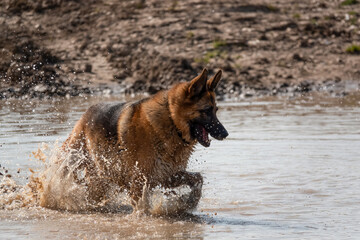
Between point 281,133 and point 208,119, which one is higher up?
point 208,119

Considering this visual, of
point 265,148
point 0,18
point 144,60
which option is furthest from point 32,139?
point 0,18

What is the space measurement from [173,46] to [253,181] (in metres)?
11.2

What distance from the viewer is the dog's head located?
7.15 m

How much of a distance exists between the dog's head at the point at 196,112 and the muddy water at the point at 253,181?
0.55m

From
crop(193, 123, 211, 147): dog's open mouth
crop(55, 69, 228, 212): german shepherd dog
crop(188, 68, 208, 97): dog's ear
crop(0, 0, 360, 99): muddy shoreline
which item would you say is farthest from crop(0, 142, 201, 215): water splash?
crop(0, 0, 360, 99): muddy shoreline

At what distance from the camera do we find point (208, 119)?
7.18m

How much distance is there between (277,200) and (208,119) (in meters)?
1.31

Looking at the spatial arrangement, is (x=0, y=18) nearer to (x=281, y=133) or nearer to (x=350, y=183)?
(x=281, y=133)

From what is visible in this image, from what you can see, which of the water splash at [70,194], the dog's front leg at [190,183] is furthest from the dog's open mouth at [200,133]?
the water splash at [70,194]

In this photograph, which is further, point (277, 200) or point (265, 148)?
point (265, 148)

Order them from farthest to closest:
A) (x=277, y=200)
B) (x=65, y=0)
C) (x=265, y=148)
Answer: (x=65, y=0), (x=265, y=148), (x=277, y=200)

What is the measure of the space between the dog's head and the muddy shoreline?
33.6 ft

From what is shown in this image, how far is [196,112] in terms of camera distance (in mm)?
7164

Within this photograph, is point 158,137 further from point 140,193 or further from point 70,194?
point 70,194
